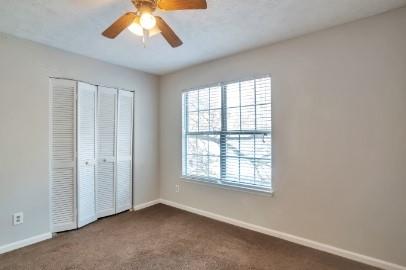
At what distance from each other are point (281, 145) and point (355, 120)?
0.81m

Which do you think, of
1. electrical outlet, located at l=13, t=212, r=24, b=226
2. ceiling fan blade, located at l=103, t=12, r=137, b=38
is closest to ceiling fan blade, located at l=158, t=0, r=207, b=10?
ceiling fan blade, located at l=103, t=12, r=137, b=38

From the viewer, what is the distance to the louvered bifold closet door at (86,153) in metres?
3.18

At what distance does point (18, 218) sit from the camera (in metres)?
2.66

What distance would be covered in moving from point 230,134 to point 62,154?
2.30 meters

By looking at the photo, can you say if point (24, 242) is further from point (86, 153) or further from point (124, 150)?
point (124, 150)

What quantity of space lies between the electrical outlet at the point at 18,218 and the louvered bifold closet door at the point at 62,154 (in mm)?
320

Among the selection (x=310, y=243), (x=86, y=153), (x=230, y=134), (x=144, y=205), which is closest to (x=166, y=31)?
(x=230, y=134)

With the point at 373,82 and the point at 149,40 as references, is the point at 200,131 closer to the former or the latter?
the point at 149,40

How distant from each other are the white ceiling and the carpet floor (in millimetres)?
2433

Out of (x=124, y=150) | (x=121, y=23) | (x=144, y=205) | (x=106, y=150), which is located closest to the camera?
(x=121, y=23)

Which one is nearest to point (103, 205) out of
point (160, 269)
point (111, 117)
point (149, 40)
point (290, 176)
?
point (111, 117)

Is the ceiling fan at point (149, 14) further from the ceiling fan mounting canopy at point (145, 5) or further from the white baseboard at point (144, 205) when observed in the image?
the white baseboard at point (144, 205)

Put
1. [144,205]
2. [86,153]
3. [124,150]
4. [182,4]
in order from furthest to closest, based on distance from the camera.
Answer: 1. [144,205]
2. [124,150]
3. [86,153]
4. [182,4]

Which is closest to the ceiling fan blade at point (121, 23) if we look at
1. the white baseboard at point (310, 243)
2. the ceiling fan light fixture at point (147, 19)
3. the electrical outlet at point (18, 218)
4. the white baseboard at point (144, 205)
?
the ceiling fan light fixture at point (147, 19)
